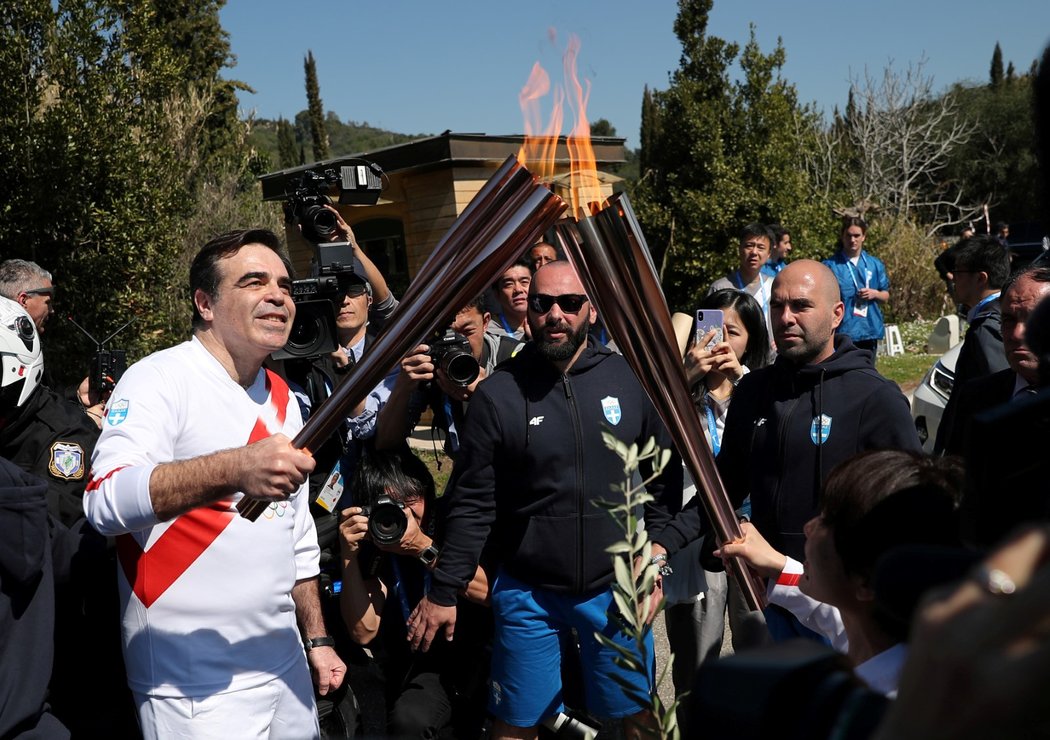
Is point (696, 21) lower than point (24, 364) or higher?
higher

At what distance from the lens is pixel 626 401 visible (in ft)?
13.6

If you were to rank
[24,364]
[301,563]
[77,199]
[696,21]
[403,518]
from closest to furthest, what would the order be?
[301,563] < [24,364] < [403,518] < [77,199] < [696,21]

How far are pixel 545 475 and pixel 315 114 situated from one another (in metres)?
43.5

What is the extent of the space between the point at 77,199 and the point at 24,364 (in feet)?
22.7

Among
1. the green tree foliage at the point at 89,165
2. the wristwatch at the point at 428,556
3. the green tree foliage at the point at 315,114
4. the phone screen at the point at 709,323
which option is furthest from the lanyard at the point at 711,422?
the green tree foliage at the point at 315,114

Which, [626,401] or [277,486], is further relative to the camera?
[626,401]

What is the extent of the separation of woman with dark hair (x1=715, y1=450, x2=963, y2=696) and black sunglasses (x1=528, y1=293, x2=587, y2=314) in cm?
209

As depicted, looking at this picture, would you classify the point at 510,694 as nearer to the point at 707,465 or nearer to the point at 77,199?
the point at 707,465

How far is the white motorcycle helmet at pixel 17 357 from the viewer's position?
3678mm

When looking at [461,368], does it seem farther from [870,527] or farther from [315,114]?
[315,114]

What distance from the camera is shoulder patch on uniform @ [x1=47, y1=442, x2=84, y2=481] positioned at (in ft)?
13.5

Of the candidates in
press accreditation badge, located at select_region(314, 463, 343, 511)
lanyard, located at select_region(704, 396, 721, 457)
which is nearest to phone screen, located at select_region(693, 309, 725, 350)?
lanyard, located at select_region(704, 396, 721, 457)

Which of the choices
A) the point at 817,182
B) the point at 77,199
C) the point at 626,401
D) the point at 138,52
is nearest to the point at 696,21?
the point at 817,182

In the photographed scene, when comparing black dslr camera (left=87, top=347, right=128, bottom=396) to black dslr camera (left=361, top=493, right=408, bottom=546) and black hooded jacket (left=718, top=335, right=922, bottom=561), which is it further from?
black hooded jacket (left=718, top=335, right=922, bottom=561)
